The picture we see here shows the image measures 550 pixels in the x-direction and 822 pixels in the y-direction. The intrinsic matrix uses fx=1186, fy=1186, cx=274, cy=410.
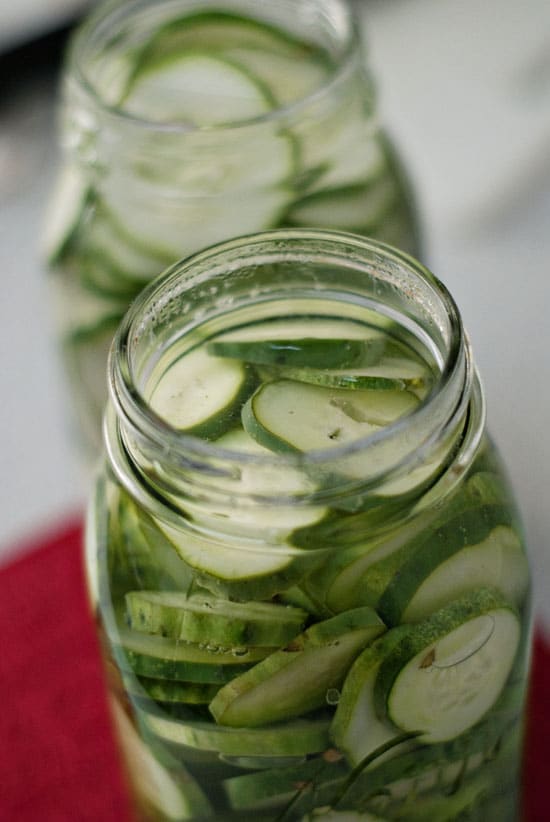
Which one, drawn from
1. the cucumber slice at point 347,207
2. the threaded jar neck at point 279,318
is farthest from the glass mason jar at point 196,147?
the threaded jar neck at point 279,318

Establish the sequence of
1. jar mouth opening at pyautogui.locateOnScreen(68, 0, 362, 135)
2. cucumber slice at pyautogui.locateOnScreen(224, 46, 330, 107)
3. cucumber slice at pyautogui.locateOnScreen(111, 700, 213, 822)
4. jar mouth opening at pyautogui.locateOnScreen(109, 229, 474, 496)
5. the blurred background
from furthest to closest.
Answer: the blurred background
cucumber slice at pyautogui.locateOnScreen(224, 46, 330, 107)
jar mouth opening at pyautogui.locateOnScreen(68, 0, 362, 135)
cucumber slice at pyautogui.locateOnScreen(111, 700, 213, 822)
jar mouth opening at pyautogui.locateOnScreen(109, 229, 474, 496)

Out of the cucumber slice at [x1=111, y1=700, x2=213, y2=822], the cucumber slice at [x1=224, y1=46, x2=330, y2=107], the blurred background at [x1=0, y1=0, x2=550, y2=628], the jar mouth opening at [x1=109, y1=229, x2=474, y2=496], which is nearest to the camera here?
the jar mouth opening at [x1=109, y1=229, x2=474, y2=496]

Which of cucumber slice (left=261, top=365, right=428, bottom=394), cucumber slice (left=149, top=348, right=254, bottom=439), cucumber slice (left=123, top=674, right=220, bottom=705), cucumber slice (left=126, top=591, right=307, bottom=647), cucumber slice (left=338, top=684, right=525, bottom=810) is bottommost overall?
cucumber slice (left=338, top=684, right=525, bottom=810)

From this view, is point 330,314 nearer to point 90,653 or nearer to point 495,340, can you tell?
point 90,653

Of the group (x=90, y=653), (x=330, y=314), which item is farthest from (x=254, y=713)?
(x=90, y=653)

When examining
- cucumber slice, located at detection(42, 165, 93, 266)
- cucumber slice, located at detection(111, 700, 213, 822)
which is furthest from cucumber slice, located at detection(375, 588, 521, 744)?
cucumber slice, located at detection(42, 165, 93, 266)

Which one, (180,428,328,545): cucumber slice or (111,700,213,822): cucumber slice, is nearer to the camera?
(180,428,328,545): cucumber slice

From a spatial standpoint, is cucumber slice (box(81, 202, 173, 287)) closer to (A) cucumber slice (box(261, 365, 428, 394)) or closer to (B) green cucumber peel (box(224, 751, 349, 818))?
(A) cucumber slice (box(261, 365, 428, 394))
